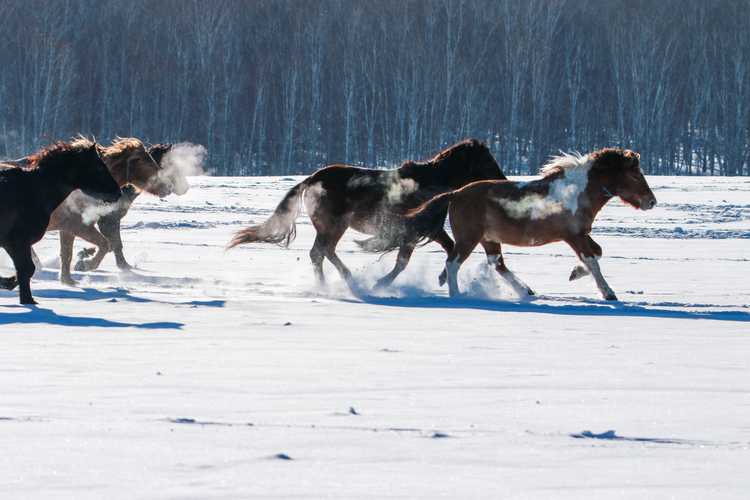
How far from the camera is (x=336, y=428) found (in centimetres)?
257

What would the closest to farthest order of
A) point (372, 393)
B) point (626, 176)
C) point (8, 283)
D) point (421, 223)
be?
point (372, 393) → point (8, 283) → point (626, 176) → point (421, 223)

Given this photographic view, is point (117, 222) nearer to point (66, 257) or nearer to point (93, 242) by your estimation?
point (93, 242)

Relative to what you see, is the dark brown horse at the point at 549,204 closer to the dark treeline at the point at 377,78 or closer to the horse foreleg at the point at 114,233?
the horse foreleg at the point at 114,233

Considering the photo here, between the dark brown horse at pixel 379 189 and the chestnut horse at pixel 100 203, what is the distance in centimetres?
233

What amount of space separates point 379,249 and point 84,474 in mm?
5705

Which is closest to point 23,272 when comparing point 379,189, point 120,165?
point 120,165

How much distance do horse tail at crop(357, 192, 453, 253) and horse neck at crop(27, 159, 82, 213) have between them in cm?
317

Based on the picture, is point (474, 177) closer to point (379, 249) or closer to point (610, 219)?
point (379, 249)

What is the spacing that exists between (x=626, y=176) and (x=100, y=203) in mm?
5479

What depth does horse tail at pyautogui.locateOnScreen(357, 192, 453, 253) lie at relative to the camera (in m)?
7.18

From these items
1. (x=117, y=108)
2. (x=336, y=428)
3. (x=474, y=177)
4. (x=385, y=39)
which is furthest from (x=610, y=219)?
(x=117, y=108)

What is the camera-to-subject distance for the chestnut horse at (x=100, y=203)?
7.44 meters

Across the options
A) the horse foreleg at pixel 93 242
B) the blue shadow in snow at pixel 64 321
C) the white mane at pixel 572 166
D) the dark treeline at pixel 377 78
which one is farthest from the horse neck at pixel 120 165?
the dark treeline at pixel 377 78

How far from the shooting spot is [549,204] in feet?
22.1
